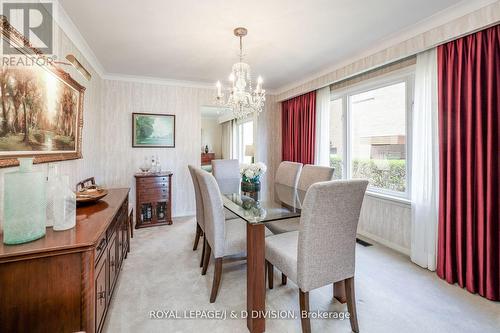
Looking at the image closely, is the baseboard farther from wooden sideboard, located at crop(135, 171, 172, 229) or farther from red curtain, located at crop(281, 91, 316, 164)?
wooden sideboard, located at crop(135, 171, 172, 229)

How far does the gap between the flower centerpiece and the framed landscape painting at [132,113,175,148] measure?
217 centimetres

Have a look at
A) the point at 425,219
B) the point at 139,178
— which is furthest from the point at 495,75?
the point at 139,178

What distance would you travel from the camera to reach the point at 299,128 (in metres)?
4.49

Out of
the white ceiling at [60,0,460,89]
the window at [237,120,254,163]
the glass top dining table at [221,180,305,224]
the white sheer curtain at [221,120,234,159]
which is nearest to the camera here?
the glass top dining table at [221,180,305,224]

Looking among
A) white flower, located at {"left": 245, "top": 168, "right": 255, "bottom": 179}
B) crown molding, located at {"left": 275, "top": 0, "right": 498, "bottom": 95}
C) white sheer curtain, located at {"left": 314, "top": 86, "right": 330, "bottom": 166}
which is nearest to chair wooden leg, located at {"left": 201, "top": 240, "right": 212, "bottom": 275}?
white flower, located at {"left": 245, "top": 168, "right": 255, "bottom": 179}

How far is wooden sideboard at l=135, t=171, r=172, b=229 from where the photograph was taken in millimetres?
3732

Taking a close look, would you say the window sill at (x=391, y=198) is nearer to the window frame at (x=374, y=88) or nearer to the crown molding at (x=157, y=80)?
the window frame at (x=374, y=88)

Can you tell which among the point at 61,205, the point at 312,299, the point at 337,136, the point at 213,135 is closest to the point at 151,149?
the point at 61,205

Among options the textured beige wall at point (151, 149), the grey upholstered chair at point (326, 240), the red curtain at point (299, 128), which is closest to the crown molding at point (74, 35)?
the textured beige wall at point (151, 149)

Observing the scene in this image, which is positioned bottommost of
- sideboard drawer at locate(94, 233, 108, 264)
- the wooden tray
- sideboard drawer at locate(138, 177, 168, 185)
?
sideboard drawer at locate(94, 233, 108, 264)

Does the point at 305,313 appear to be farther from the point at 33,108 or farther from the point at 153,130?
the point at 153,130

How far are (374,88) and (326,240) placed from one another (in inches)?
103

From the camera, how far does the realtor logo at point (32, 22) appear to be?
58.0 inches

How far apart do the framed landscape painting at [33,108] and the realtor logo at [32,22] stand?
0.10 meters
